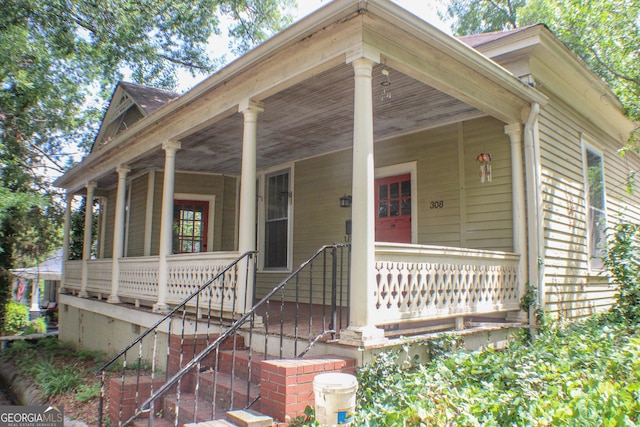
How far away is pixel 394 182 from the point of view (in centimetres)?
790

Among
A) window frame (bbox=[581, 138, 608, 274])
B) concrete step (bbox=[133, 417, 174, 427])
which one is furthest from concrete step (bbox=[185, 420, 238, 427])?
Result: window frame (bbox=[581, 138, 608, 274])

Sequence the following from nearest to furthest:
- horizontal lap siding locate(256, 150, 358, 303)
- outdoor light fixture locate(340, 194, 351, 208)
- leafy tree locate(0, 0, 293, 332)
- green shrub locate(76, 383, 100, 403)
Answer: green shrub locate(76, 383, 100, 403)
outdoor light fixture locate(340, 194, 351, 208)
horizontal lap siding locate(256, 150, 358, 303)
leafy tree locate(0, 0, 293, 332)

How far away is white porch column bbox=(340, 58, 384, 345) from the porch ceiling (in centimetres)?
88

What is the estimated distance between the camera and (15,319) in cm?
1741

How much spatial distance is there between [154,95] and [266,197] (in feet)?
15.3

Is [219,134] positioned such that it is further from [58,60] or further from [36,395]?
[58,60]

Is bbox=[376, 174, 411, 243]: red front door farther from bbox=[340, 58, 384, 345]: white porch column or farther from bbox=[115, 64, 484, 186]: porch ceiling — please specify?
bbox=[340, 58, 384, 345]: white porch column

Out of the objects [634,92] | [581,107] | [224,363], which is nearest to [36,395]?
[224,363]

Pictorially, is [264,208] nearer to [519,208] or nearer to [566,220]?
[519,208]

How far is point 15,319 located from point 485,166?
1785 centimetres

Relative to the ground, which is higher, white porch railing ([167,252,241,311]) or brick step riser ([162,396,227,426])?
white porch railing ([167,252,241,311])

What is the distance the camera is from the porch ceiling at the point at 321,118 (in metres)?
5.74

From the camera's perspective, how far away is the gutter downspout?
609cm

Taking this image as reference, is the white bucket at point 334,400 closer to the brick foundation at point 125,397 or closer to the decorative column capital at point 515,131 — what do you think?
the brick foundation at point 125,397
